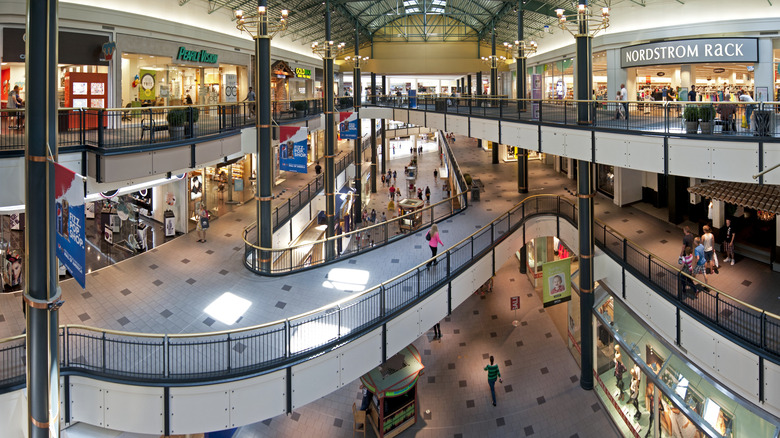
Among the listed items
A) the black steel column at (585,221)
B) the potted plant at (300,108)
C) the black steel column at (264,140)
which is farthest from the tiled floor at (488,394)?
the potted plant at (300,108)

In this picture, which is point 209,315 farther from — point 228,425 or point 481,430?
point 481,430

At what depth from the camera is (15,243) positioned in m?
17.7

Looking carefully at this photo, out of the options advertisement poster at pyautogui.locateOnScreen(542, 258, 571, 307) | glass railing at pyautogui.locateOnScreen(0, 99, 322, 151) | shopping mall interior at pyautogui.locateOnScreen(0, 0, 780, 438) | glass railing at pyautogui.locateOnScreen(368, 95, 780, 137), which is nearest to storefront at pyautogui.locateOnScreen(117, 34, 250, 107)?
shopping mall interior at pyautogui.locateOnScreen(0, 0, 780, 438)

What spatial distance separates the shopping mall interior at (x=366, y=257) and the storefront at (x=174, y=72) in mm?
137

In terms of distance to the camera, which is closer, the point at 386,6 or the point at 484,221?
the point at 484,221

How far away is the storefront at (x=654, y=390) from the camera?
403 inches

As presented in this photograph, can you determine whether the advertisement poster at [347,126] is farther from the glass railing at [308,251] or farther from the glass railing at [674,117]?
the glass railing at [674,117]

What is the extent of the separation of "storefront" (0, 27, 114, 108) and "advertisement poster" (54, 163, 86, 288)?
11161 mm

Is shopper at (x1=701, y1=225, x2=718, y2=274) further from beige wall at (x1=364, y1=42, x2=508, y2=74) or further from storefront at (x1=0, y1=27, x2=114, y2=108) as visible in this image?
beige wall at (x1=364, y1=42, x2=508, y2=74)

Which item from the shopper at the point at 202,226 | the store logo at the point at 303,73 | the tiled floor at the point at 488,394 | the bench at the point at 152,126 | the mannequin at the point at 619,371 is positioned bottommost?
the tiled floor at the point at 488,394

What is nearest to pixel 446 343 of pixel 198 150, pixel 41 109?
pixel 198 150

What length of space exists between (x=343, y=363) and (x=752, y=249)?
44.7 feet

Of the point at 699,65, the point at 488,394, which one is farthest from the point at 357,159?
the point at 699,65

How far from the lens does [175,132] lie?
1236cm
